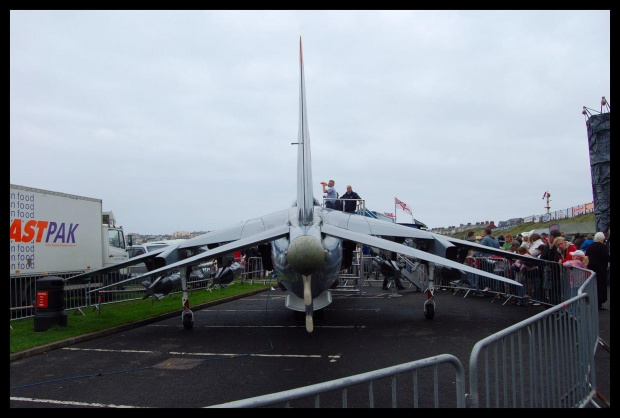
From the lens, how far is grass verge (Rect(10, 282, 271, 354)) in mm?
9062

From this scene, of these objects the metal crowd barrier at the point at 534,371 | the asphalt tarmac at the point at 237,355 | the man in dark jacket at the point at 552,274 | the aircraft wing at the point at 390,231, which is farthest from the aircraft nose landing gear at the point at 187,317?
the man in dark jacket at the point at 552,274

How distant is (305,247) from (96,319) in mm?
7052

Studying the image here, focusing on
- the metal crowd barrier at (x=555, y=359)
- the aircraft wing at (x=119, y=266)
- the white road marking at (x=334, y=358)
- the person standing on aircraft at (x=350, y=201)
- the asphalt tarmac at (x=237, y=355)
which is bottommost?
the white road marking at (x=334, y=358)

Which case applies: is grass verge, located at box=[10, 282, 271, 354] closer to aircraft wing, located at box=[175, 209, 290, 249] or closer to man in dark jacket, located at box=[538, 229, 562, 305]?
aircraft wing, located at box=[175, 209, 290, 249]

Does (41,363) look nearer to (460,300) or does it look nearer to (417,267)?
(460,300)

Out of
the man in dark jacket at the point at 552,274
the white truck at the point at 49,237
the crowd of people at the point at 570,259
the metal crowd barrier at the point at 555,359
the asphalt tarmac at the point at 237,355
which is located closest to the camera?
the metal crowd barrier at the point at 555,359

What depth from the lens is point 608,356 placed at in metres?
6.86

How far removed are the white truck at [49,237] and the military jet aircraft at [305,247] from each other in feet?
9.37

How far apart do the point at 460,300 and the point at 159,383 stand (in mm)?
10818

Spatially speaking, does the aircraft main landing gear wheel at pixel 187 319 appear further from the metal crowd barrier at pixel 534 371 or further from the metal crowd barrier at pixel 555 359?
the metal crowd barrier at pixel 555 359

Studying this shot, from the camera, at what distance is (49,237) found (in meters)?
13.0

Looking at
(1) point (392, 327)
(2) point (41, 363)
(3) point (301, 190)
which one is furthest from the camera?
(1) point (392, 327)

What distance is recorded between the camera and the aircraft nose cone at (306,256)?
7230 mm
